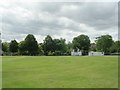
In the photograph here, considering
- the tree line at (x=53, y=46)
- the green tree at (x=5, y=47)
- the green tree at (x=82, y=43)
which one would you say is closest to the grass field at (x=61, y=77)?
the tree line at (x=53, y=46)

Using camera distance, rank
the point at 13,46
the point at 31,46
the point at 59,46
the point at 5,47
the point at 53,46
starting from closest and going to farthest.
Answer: the point at 31,46
the point at 13,46
the point at 5,47
the point at 53,46
the point at 59,46

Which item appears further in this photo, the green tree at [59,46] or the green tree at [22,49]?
the green tree at [59,46]

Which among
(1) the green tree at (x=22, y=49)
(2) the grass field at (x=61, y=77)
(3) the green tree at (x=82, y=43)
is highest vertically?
(3) the green tree at (x=82, y=43)

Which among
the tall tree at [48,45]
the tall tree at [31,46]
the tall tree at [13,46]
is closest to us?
the tall tree at [31,46]

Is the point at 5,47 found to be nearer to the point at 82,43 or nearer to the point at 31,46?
the point at 31,46

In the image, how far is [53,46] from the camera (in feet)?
313

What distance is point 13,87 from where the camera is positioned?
9234 mm

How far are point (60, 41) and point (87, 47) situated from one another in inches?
535

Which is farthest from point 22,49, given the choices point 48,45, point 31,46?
point 48,45

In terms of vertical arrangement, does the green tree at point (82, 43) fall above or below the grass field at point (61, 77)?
above

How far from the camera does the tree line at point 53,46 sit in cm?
8850

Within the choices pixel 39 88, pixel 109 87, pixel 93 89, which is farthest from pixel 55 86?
pixel 109 87

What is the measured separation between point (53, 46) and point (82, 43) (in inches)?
717

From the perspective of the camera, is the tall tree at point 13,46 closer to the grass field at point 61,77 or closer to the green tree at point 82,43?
the green tree at point 82,43
